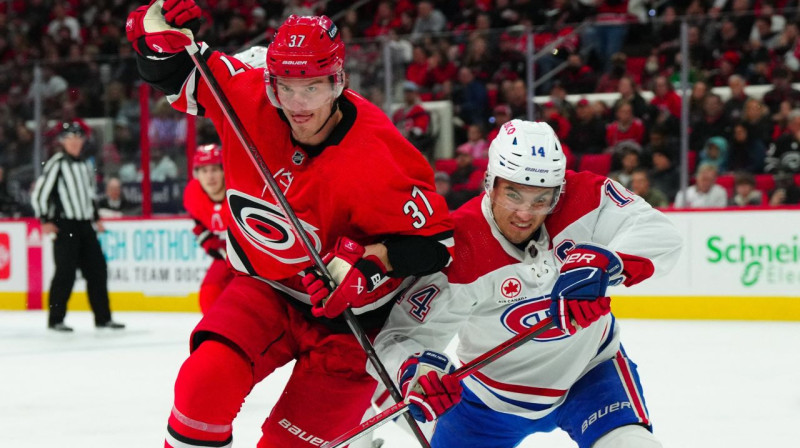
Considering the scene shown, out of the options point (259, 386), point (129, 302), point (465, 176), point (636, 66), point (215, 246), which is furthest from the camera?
point (129, 302)

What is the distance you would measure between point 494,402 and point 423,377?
1.15 ft

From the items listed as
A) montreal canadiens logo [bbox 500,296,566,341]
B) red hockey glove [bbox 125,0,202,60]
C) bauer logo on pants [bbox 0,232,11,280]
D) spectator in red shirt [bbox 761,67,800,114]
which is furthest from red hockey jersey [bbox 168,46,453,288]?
bauer logo on pants [bbox 0,232,11,280]

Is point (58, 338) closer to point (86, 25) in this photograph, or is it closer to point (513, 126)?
point (513, 126)

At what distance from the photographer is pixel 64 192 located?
7129 millimetres

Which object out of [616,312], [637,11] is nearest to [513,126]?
[616,312]

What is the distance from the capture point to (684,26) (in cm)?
723

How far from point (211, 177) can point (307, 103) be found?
3.06 meters

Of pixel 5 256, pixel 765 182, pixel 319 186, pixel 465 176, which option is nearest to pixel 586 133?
pixel 465 176

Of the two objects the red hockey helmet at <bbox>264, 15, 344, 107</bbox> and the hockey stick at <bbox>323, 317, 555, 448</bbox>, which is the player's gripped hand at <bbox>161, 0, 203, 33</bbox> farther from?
the hockey stick at <bbox>323, 317, 555, 448</bbox>

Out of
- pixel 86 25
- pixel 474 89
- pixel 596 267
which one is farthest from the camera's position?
pixel 86 25

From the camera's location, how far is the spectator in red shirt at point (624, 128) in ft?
24.1

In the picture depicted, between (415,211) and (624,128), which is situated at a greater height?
(624,128)

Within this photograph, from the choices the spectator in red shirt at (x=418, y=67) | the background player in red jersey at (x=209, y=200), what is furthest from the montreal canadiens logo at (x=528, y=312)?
the spectator in red shirt at (x=418, y=67)

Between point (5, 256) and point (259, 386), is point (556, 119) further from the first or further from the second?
point (5, 256)
